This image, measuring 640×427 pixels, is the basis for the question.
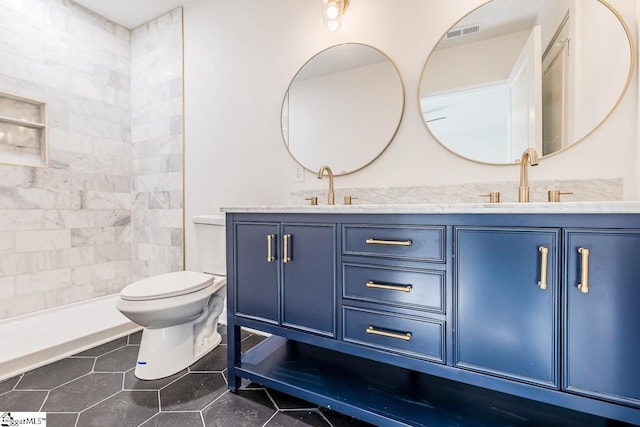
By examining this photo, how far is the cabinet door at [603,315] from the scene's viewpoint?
790 millimetres

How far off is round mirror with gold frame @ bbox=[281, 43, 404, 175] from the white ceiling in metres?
1.51

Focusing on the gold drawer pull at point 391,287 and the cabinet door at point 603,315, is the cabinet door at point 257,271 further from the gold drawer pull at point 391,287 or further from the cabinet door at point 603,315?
the cabinet door at point 603,315

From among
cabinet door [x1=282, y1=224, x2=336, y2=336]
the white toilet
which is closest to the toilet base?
the white toilet

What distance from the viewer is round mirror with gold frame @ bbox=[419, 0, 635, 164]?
1.24m

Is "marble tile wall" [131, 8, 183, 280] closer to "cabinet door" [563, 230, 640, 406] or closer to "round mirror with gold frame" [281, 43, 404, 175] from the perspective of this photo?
"round mirror with gold frame" [281, 43, 404, 175]

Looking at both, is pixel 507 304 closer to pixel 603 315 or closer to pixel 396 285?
pixel 603 315

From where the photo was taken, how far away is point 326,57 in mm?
1835

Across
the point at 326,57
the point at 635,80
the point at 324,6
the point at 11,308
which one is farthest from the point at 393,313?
the point at 11,308

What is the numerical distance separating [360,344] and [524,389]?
0.53 m

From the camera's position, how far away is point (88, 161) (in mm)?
2588

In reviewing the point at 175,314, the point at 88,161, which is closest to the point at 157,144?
the point at 88,161

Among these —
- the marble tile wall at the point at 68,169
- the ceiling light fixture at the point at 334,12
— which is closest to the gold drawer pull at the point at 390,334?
the ceiling light fixture at the point at 334,12

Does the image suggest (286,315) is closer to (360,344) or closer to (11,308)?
(360,344)

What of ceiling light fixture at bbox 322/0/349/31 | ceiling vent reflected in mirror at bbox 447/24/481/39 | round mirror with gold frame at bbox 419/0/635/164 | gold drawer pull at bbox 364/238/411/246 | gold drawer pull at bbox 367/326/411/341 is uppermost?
ceiling light fixture at bbox 322/0/349/31
